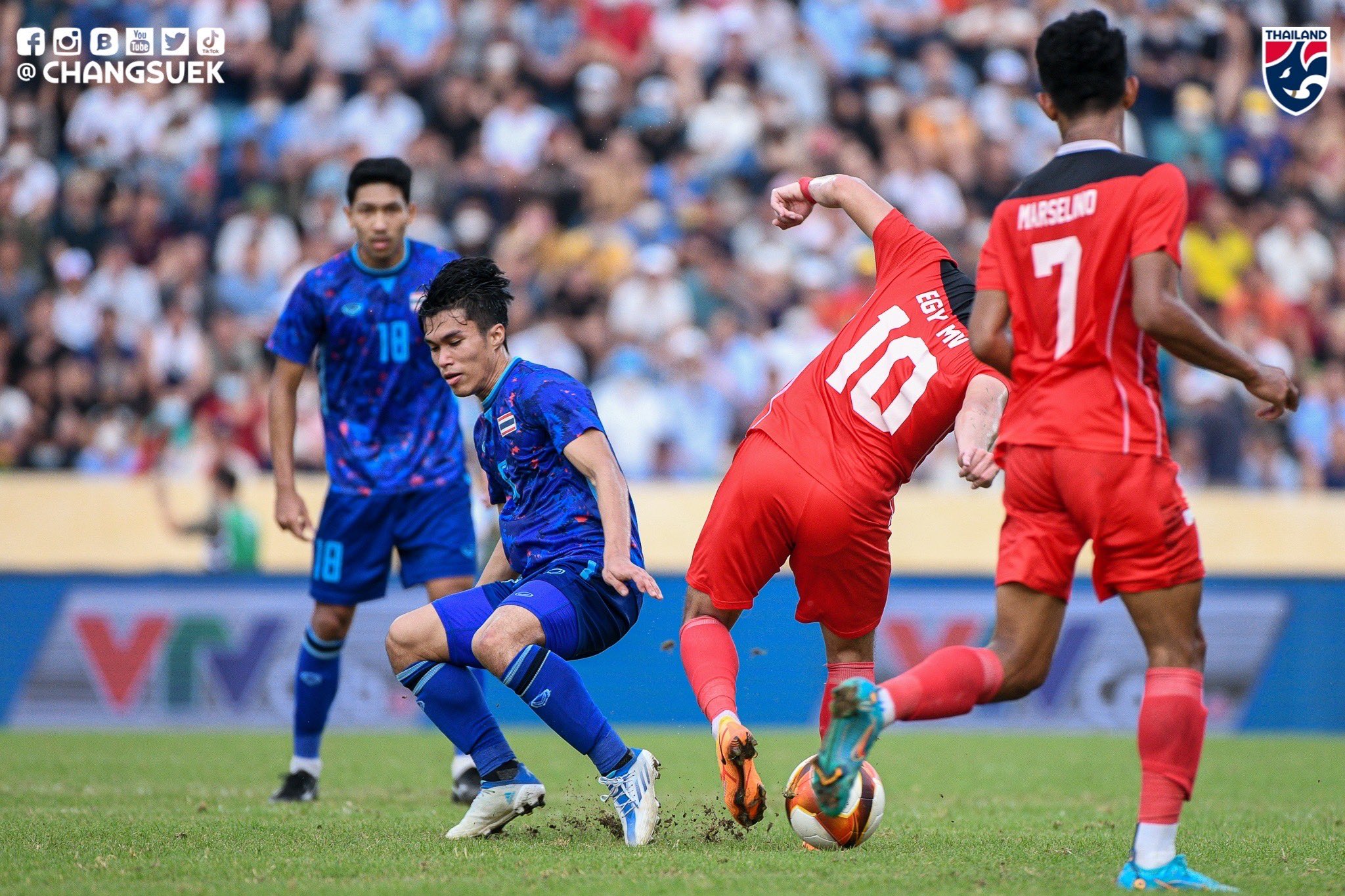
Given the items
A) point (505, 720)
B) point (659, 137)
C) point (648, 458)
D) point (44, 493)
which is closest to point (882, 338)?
point (505, 720)

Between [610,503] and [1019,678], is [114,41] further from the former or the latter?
[1019,678]

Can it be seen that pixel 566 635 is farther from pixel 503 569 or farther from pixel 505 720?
pixel 505 720

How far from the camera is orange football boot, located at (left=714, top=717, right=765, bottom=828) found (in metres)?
4.89

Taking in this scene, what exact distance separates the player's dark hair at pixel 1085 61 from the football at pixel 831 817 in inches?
93.4

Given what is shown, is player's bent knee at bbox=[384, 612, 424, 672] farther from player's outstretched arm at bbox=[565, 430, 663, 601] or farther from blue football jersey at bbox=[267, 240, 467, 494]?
blue football jersey at bbox=[267, 240, 467, 494]

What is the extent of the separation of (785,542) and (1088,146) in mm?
1781

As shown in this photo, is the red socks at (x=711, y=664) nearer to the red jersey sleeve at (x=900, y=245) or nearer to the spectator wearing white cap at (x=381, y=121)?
the red jersey sleeve at (x=900, y=245)

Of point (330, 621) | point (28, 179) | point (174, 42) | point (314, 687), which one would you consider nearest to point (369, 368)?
point (330, 621)

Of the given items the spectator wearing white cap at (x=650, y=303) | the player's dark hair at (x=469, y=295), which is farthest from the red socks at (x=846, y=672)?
the spectator wearing white cap at (x=650, y=303)

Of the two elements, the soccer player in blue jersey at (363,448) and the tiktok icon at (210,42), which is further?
the tiktok icon at (210,42)

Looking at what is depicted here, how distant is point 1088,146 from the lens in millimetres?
4492

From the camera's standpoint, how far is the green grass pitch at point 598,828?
15.0ft

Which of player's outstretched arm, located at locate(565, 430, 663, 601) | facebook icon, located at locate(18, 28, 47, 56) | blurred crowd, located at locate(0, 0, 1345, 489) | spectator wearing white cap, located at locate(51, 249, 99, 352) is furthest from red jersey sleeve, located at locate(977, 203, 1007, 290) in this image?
facebook icon, located at locate(18, 28, 47, 56)

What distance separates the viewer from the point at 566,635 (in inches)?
214
